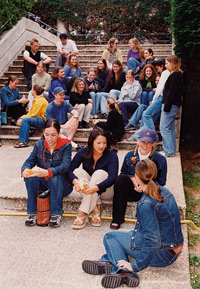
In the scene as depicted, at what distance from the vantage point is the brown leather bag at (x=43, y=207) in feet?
12.2

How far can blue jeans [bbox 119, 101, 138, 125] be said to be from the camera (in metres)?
6.63

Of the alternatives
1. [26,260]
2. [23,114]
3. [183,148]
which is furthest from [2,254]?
[183,148]

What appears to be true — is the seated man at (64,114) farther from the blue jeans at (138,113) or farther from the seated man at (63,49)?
the seated man at (63,49)

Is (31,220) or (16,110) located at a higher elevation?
(16,110)

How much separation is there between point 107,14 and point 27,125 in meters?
10.1

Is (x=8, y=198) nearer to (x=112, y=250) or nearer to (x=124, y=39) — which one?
(x=112, y=250)

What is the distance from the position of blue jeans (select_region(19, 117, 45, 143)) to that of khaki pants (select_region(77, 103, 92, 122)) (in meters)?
0.80

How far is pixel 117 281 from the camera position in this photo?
2.72 m

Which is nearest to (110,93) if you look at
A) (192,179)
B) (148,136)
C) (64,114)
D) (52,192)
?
(64,114)

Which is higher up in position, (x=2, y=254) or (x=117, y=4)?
(x=117, y=4)

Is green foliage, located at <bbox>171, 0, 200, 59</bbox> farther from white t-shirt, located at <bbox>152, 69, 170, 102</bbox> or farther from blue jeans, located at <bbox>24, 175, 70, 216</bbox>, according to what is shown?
blue jeans, located at <bbox>24, 175, 70, 216</bbox>

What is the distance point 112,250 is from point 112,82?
194 inches

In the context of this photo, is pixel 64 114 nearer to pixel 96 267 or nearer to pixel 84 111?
pixel 84 111

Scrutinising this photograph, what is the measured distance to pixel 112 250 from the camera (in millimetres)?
2930
